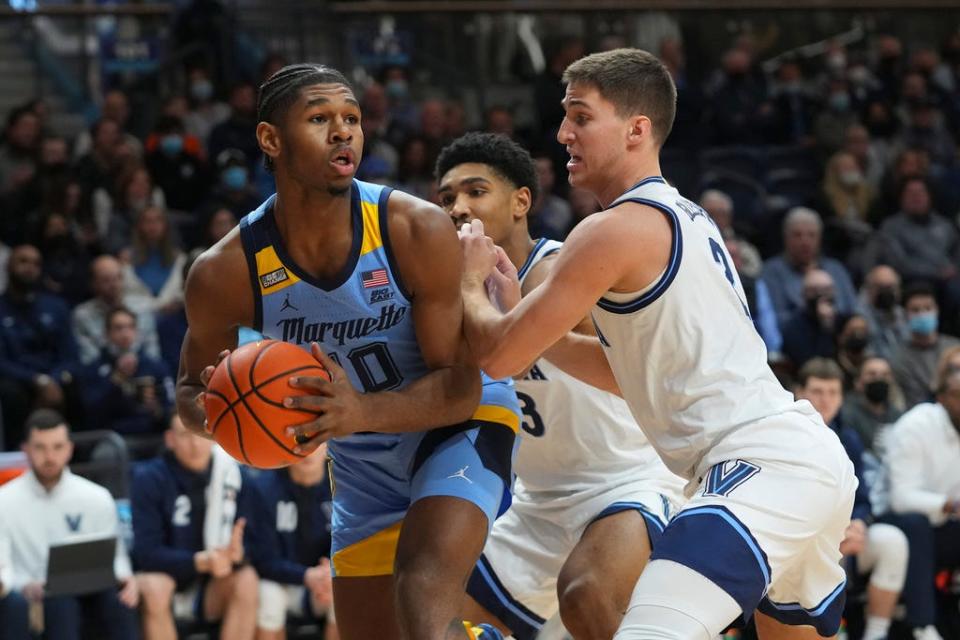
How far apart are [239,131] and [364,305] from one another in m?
7.60

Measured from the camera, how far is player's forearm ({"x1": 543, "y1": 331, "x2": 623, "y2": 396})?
464 centimetres

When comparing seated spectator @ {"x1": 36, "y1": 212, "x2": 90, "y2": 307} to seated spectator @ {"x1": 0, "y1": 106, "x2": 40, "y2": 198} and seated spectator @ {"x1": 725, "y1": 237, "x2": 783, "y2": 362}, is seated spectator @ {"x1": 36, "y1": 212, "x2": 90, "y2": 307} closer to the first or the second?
seated spectator @ {"x1": 0, "y1": 106, "x2": 40, "y2": 198}

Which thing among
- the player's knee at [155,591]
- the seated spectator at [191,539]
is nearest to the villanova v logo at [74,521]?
the seated spectator at [191,539]

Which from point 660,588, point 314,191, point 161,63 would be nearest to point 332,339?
point 314,191

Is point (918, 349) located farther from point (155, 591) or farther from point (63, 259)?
point (63, 259)

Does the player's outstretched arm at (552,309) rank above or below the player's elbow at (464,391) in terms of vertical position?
above

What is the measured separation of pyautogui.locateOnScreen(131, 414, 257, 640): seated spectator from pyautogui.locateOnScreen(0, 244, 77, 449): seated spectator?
1.28m

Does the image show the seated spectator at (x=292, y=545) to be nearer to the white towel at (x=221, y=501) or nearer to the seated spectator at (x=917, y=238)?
the white towel at (x=221, y=501)

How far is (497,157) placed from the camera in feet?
17.5

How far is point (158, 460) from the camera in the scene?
801 centimetres

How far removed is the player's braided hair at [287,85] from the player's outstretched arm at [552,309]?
0.82 metres

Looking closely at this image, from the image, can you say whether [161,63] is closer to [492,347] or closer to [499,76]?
[499,76]

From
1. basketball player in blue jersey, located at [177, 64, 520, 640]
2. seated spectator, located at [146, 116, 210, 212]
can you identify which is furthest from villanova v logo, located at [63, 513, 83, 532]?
seated spectator, located at [146, 116, 210, 212]

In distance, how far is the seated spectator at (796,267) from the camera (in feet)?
34.8
